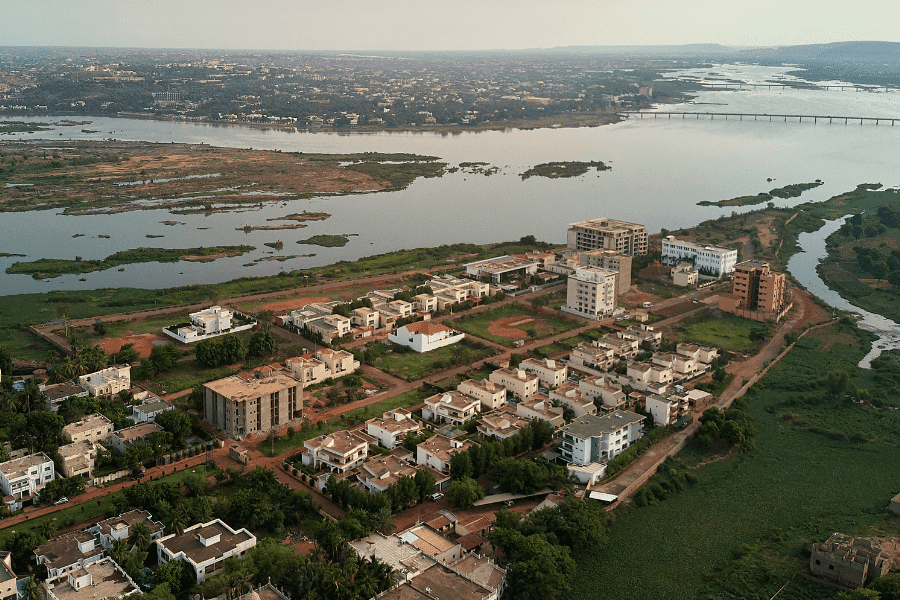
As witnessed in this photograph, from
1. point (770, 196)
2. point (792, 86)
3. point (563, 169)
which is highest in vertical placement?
point (792, 86)

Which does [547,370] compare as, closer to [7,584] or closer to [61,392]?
[61,392]

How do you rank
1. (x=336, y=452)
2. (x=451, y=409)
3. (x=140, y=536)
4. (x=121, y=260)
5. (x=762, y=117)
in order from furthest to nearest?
(x=762, y=117), (x=121, y=260), (x=451, y=409), (x=336, y=452), (x=140, y=536)

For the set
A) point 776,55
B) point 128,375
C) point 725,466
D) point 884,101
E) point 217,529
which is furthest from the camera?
point 776,55

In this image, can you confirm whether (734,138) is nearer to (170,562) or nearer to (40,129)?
(40,129)

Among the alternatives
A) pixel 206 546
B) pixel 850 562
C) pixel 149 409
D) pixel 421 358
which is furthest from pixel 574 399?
pixel 149 409

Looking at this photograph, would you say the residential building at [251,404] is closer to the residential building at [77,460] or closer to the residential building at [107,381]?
the residential building at [107,381]

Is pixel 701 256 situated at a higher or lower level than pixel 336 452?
higher

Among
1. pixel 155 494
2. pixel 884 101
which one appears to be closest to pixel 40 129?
pixel 155 494

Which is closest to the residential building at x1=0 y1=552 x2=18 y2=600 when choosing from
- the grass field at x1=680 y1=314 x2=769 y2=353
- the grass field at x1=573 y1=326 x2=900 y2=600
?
the grass field at x1=573 y1=326 x2=900 y2=600
